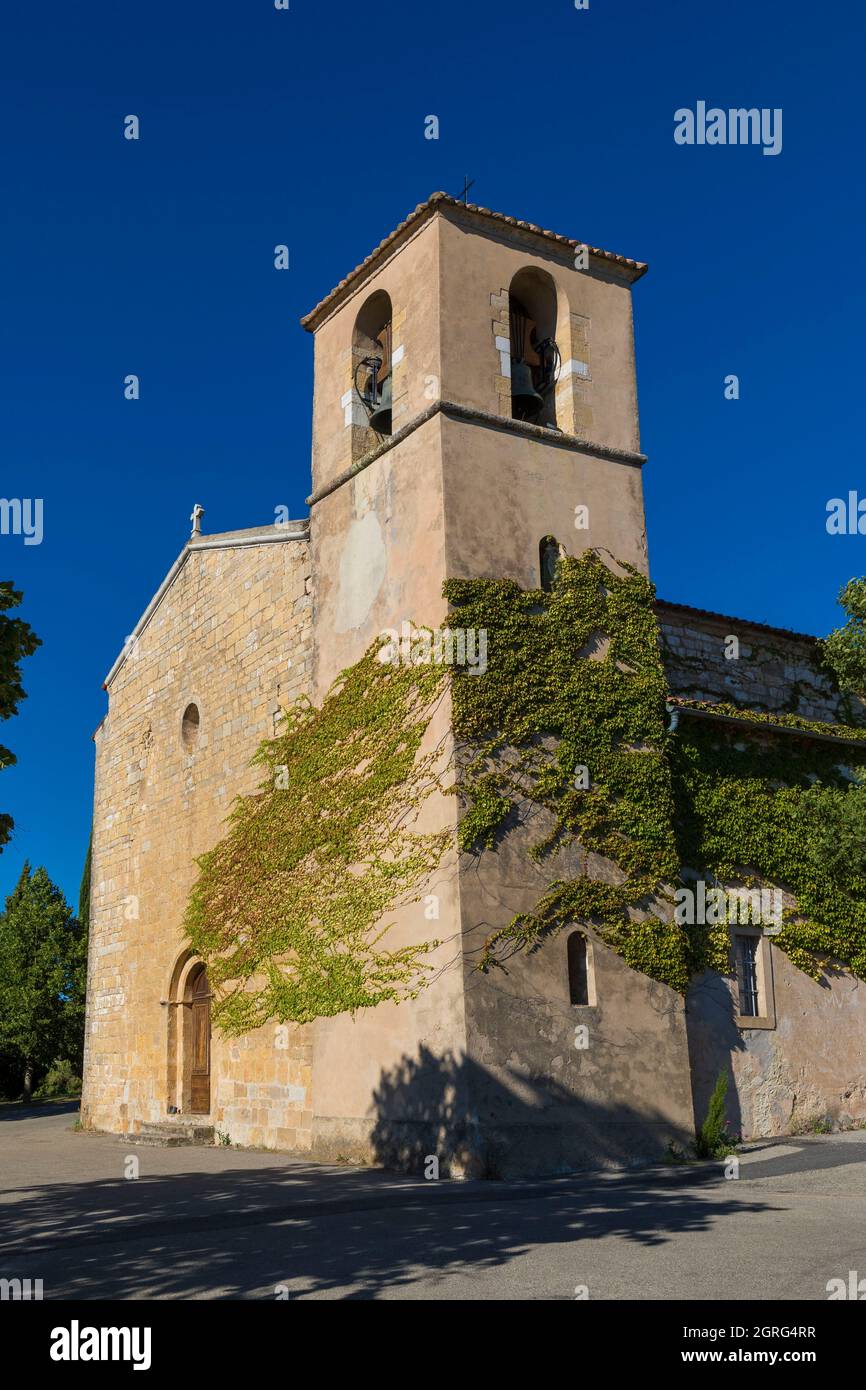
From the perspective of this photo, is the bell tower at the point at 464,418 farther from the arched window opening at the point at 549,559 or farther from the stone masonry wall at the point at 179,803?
the stone masonry wall at the point at 179,803

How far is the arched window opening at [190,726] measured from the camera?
1970cm

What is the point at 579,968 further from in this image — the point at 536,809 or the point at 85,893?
the point at 85,893

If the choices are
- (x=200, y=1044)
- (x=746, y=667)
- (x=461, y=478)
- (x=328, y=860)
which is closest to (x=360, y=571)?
(x=461, y=478)

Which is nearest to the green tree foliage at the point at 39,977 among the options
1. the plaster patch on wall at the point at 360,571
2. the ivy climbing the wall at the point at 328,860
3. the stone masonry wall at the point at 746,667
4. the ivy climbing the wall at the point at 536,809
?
the ivy climbing the wall at the point at 328,860

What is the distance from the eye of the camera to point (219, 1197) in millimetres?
10680

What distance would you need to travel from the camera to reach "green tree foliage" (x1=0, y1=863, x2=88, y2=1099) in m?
32.9

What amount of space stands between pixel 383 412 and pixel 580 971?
7587 mm

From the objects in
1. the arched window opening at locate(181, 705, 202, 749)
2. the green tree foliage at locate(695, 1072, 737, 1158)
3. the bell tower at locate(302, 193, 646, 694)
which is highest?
the bell tower at locate(302, 193, 646, 694)

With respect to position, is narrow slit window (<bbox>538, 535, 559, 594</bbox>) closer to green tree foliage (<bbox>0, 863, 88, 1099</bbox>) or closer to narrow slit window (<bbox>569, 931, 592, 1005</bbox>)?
narrow slit window (<bbox>569, 931, 592, 1005</bbox>)

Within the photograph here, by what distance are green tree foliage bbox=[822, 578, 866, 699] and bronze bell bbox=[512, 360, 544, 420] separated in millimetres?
5593

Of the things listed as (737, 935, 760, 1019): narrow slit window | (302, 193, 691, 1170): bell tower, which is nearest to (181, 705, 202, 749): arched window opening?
(302, 193, 691, 1170): bell tower

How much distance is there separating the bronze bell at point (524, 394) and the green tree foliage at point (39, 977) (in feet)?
77.9

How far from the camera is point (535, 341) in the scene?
54.0 feet

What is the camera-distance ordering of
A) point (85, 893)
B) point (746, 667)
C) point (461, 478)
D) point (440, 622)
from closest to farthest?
point (440, 622) → point (461, 478) → point (746, 667) → point (85, 893)
